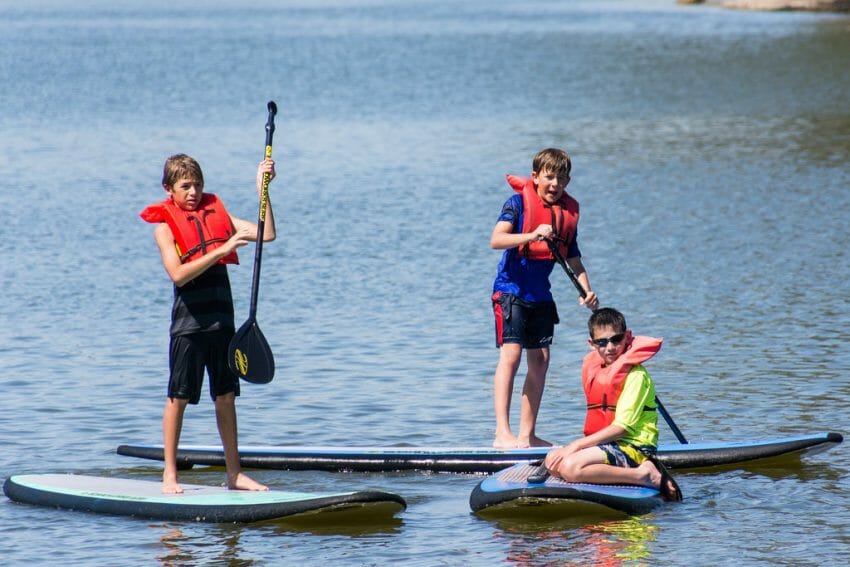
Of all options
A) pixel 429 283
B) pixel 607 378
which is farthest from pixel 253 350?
pixel 429 283

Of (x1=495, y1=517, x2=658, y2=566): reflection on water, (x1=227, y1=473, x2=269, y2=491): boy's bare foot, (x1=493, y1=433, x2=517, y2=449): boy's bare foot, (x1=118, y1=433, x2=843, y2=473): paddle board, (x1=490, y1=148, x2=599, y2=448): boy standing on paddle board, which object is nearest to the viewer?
(x1=495, y1=517, x2=658, y2=566): reflection on water

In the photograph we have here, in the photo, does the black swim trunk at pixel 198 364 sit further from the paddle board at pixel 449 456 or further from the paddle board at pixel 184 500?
the paddle board at pixel 449 456

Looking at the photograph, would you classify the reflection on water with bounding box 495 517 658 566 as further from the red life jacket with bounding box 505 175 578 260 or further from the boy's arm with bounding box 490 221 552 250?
the red life jacket with bounding box 505 175 578 260

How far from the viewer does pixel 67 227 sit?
778 inches

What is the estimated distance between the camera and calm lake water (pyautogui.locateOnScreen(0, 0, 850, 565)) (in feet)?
26.3

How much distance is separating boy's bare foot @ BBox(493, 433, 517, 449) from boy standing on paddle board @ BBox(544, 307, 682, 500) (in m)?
1.01

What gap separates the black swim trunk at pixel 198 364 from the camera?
26.1 ft

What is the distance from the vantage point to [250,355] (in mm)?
8031

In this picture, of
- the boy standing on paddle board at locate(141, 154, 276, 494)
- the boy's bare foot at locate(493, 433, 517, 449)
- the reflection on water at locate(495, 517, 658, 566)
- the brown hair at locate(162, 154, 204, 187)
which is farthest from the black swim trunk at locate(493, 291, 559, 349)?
the brown hair at locate(162, 154, 204, 187)

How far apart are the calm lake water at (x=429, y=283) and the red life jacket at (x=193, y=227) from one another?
4.57ft

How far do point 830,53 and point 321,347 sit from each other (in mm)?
34442

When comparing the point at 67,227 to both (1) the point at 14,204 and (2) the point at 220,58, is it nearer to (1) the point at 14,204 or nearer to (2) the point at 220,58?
(1) the point at 14,204

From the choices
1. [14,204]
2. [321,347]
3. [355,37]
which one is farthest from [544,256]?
[355,37]

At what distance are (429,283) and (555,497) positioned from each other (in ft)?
26.6
